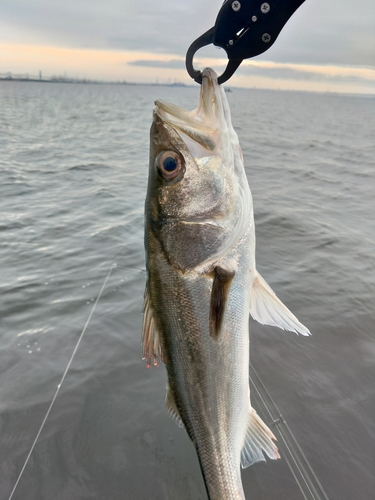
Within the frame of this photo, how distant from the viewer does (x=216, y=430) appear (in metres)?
2.02

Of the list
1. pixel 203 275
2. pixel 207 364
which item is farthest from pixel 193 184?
pixel 207 364

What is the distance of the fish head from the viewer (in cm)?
188

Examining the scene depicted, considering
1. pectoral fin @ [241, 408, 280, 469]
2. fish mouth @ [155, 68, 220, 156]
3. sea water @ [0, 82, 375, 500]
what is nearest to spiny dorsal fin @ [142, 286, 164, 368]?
pectoral fin @ [241, 408, 280, 469]

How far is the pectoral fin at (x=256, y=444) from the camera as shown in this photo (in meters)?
2.11

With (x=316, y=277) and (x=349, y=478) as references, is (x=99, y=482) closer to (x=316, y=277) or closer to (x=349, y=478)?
(x=349, y=478)

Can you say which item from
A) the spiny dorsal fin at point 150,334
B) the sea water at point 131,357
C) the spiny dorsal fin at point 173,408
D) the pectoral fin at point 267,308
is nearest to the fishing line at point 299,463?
the sea water at point 131,357

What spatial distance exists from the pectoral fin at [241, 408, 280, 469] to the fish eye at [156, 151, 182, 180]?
4.63 feet

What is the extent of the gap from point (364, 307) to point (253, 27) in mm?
5448

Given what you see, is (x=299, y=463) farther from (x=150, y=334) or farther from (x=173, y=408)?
(x=150, y=334)

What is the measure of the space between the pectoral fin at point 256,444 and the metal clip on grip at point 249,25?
1.92m

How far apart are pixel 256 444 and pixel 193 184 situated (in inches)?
58.9

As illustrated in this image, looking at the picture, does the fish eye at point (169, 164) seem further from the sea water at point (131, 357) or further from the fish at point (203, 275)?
the sea water at point (131, 357)

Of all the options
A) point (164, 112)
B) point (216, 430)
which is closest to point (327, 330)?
point (216, 430)

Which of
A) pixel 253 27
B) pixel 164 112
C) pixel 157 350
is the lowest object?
pixel 157 350
